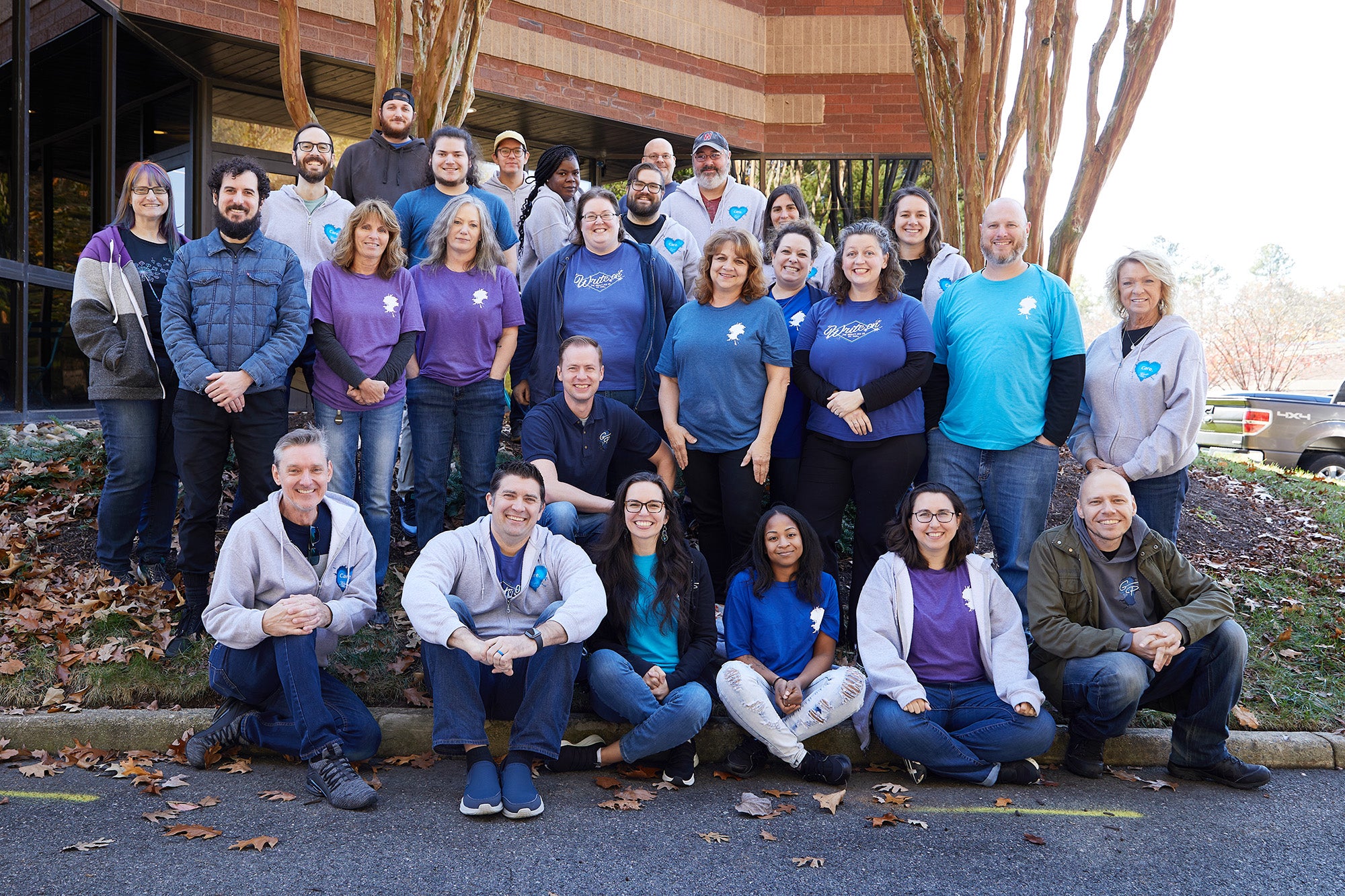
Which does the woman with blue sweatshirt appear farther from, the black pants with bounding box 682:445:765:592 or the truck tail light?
the truck tail light

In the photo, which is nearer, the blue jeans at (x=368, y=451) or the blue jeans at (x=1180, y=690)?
the blue jeans at (x=1180, y=690)

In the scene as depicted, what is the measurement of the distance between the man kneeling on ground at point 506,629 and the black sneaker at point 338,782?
34 centimetres

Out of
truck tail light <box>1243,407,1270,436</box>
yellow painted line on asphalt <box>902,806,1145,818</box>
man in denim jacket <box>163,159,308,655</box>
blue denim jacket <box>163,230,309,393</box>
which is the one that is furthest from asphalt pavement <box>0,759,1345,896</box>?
truck tail light <box>1243,407,1270,436</box>

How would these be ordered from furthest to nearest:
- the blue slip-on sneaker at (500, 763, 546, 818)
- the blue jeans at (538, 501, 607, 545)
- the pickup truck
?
the pickup truck, the blue jeans at (538, 501, 607, 545), the blue slip-on sneaker at (500, 763, 546, 818)

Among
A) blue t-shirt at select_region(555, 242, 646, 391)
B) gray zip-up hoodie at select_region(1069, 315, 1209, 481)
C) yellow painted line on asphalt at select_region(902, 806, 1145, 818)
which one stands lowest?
yellow painted line on asphalt at select_region(902, 806, 1145, 818)

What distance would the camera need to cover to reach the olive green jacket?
4508mm

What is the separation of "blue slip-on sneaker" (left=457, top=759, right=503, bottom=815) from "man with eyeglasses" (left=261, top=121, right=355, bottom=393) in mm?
3086

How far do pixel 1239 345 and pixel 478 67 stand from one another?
40.5 metres

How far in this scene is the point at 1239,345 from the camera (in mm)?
43000

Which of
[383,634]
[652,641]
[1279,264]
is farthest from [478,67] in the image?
[1279,264]

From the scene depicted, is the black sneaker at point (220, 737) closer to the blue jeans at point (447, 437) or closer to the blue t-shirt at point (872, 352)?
the blue jeans at point (447, 437)

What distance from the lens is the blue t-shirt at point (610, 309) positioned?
219 inches

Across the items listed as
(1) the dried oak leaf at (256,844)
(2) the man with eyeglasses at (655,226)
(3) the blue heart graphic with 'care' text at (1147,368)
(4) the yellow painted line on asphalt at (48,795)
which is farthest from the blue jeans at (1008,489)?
(4) the yellow painted line on asphalt at (48,795)

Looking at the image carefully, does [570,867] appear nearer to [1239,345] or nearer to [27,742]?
[27,742]
